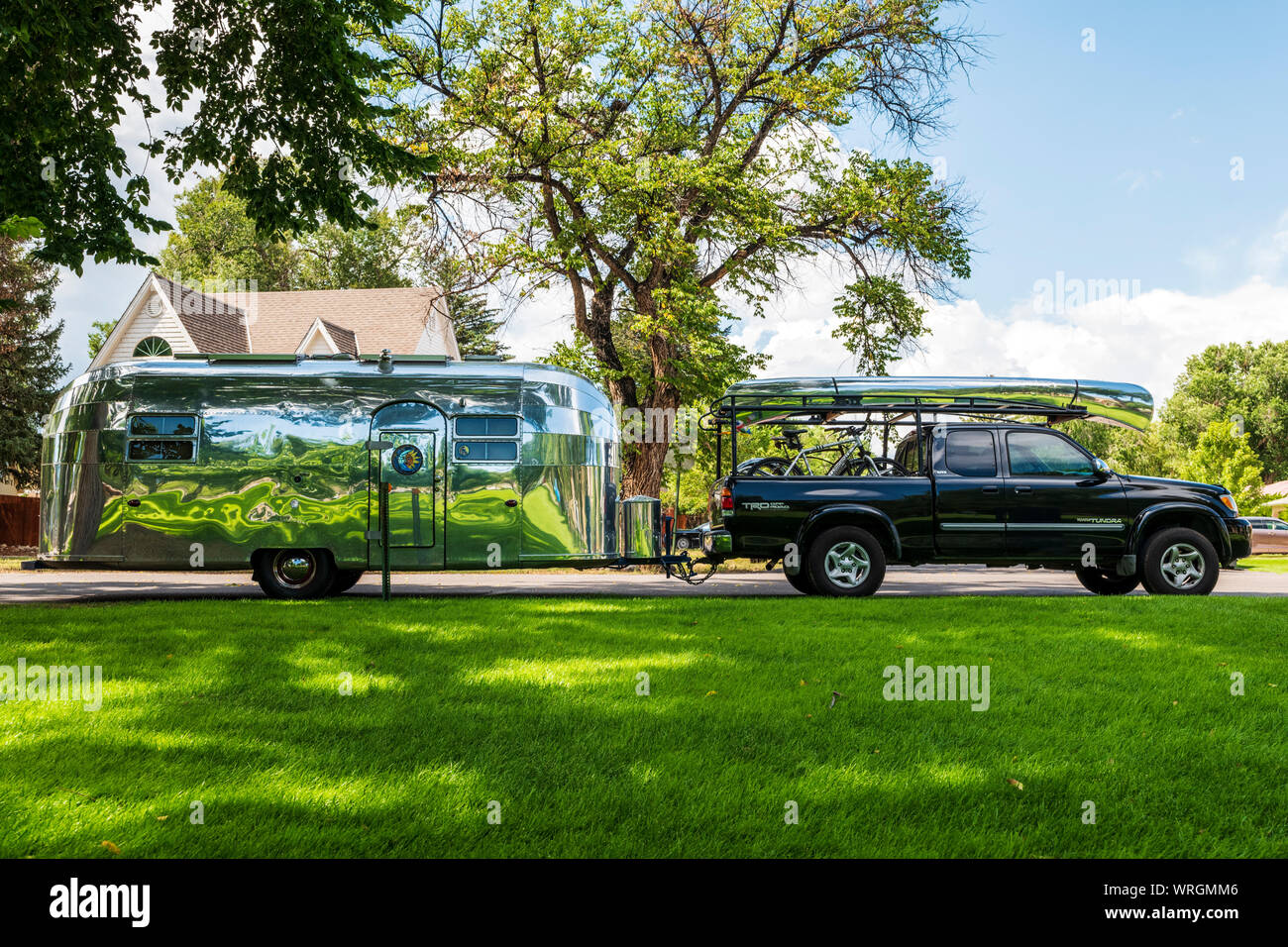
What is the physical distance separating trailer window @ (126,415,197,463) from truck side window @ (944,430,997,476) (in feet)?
32.4

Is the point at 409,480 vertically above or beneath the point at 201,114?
beneath

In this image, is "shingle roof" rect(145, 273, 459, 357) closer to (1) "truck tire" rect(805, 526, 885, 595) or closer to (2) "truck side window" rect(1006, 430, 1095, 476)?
(1) "truck tire" rect(805, 526, 885, 595)

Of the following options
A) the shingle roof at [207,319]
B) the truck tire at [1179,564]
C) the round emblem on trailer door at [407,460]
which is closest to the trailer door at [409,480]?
the round emblem on trailer door at [407,460]

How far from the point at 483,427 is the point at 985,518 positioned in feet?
21.9

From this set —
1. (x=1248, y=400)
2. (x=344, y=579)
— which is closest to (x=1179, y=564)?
(x=344, y=579)

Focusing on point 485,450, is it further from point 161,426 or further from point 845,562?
point 845,562

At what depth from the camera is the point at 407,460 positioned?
1138 centimetres

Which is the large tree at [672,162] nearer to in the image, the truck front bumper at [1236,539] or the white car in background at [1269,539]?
the truck front bumper at [1236,539]

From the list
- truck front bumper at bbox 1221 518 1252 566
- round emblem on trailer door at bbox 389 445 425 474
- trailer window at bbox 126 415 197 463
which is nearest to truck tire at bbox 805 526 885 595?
truck front bumper at bbox 1221 518 1252 566

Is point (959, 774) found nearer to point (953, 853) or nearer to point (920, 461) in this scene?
point (953, 853)

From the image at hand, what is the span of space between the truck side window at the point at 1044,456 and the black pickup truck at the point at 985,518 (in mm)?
13

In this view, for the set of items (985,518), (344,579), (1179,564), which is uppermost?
(985,518)

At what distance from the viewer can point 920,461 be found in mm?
11766
